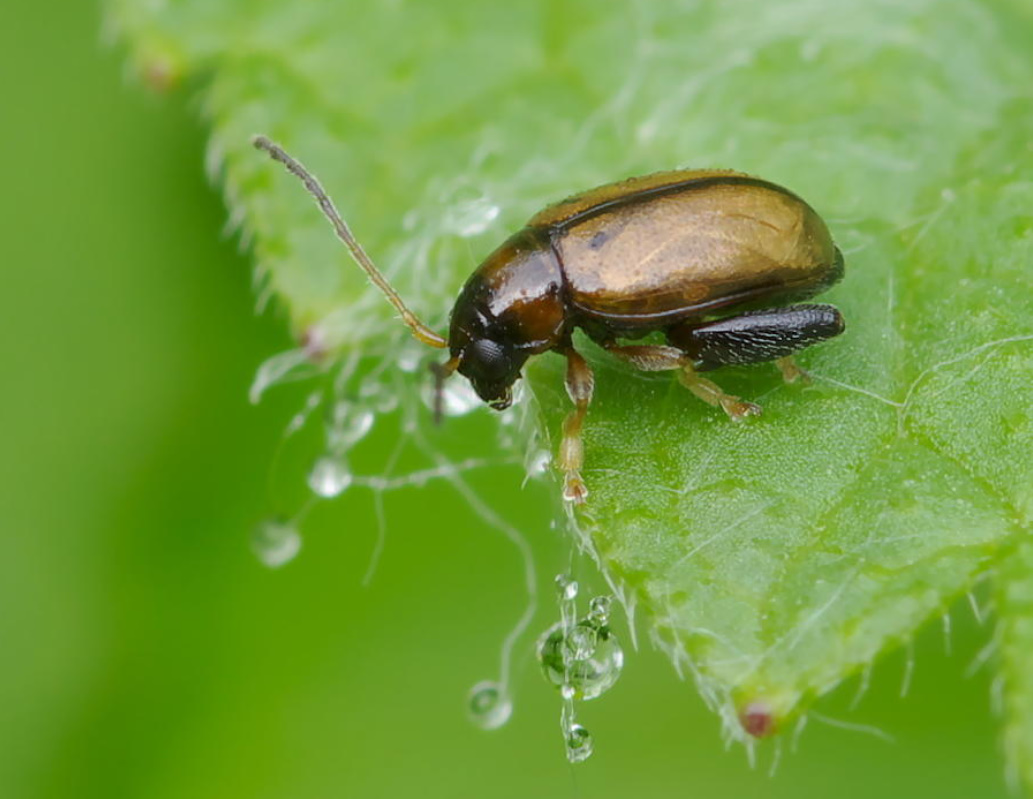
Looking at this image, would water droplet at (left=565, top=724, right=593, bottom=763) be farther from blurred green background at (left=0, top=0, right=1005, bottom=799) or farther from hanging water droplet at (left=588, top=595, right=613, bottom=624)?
blurred green background at (left=0, top=0, right=1005, bottom=799)

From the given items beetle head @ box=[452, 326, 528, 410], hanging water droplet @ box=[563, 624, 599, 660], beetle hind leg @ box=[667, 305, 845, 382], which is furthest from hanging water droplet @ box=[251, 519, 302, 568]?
beetle hind leg @ box=[667, 305, 845, 382]

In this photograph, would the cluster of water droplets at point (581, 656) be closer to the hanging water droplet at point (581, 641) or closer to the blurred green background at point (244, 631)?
the hanging water droplet at point (581, 641)

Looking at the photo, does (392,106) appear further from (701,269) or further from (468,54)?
(701,269)

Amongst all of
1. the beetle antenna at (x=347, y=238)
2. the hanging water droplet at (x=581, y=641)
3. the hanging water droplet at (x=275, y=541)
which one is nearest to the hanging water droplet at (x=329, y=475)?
the hanging water droplet at (x=275, y=541)

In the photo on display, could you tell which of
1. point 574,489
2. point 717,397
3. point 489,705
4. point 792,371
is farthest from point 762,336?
point 489,705

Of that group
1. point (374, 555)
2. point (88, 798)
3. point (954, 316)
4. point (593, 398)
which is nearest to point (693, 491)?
point (593, 398)

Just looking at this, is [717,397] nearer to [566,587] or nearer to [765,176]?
[566,587]
